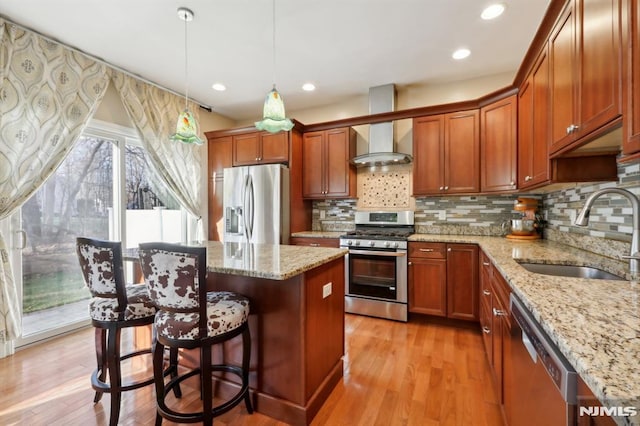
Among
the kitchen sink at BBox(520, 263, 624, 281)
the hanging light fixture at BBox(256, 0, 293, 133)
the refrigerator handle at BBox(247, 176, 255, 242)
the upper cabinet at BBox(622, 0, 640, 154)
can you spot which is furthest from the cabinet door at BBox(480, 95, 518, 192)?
the refrigerator handle at BBox(247, 176, 255, 242)

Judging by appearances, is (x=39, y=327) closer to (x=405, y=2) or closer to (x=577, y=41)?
(x=405, y=2)

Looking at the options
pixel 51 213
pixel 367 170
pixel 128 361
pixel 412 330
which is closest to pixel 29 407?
pixel 128 361

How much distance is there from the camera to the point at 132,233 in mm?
3414

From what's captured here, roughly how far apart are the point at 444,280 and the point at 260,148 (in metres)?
2.87

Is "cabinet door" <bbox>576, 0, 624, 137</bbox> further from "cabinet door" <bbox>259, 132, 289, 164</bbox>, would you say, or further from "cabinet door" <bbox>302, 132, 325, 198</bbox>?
"cabinet door" <bbox>259, 132, 289, 164</bbox>

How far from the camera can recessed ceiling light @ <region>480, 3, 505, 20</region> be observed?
219 centimetres

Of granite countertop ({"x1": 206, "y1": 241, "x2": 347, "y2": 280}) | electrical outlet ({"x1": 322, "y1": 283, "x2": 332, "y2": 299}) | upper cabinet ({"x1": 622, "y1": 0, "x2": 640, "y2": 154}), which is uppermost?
upper cabinet ({"x1": 622, "y1": 0, "x2": 640, "y2": 154})

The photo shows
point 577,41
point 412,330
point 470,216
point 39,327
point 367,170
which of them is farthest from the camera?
point 367,170

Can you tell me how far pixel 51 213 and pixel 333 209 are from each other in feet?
10.5

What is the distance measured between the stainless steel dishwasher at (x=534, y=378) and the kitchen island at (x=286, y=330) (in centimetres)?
97

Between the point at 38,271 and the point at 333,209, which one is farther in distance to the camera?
the point at 333,209

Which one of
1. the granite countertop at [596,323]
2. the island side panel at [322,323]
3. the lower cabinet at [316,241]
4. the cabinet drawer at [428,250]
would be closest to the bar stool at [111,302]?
the island side panel at [322,323]

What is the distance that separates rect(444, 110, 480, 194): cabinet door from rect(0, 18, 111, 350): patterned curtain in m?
3.88

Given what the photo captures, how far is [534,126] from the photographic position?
2172mm
